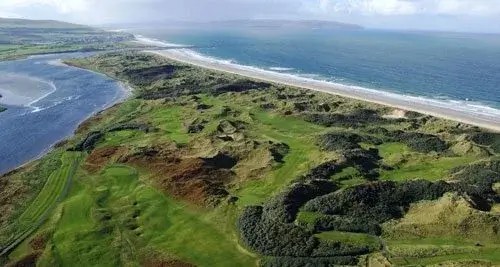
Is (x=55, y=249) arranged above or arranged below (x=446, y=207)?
below

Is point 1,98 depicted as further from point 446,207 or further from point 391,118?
point 446,207

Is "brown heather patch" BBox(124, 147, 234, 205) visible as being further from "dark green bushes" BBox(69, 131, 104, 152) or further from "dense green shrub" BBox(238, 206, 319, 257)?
"dark green bushes" BBox(69, 131, 104, 152)

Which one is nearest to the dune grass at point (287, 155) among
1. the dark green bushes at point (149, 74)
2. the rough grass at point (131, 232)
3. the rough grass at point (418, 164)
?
the rough grass at point (131, 232)

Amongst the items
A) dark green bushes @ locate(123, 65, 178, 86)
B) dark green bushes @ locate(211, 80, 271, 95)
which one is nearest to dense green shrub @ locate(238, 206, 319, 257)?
dark green bushes @ locate(211, 80, 271, 95)

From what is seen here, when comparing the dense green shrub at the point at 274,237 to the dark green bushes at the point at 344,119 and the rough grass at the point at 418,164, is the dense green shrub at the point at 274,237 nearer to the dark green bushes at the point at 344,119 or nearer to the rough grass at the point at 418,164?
the rough grass at the point at 418,164

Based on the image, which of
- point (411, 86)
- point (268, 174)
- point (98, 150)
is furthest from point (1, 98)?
point (411, 86)

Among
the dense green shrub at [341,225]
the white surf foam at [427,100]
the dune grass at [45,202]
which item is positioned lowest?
the dune grass at [45,202]

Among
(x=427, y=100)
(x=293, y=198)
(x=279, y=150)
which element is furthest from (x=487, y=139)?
(x=427, y=100)

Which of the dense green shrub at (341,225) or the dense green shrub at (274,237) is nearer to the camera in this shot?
the dense green shrub at (274,237)
